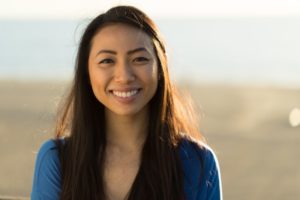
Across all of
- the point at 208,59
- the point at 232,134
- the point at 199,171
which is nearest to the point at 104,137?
the point at 199,171

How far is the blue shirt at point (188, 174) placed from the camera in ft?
8.59

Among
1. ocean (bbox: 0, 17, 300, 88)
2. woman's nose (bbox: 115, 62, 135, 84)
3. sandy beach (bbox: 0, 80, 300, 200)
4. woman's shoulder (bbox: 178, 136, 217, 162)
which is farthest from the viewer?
ocean (bbox: 0, 17, 300, 88)

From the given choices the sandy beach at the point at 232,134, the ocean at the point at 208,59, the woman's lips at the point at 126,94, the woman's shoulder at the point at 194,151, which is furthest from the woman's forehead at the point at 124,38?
the ocean at the point at 208,59

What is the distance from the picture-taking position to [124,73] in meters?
2.56

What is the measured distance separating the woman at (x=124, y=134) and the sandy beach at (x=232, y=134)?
259 centimetres

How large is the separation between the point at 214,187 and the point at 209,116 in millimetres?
9653

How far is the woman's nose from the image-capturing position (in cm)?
255

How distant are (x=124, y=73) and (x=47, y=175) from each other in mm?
484

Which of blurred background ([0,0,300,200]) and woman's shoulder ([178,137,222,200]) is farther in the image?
blurred background ([0,0,300,200])

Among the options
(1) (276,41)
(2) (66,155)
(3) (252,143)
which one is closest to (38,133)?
(3) (252,143)

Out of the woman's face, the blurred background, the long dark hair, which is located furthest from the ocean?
the woman's face

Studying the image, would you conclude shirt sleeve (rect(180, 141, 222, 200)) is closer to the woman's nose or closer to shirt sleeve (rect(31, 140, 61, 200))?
the woman's nose

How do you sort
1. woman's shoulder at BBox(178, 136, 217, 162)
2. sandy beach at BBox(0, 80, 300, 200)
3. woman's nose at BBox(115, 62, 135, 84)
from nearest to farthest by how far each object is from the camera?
woman's nose at BBox(115, 62, 135, 84) < woman's shoulder at BBox(178, 136, 217, 162) < sandy beach at BBox(0, 80, 300, 200)

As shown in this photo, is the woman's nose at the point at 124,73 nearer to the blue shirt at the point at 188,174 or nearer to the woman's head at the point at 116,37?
the woman's head at the point at 116,37
